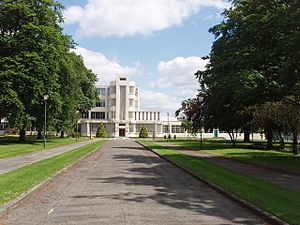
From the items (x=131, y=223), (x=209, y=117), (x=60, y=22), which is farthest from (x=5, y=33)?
(x=131, y=223)

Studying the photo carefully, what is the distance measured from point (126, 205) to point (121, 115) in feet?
363

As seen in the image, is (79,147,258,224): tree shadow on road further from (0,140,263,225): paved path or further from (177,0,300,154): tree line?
(177,0,300,154): tree line

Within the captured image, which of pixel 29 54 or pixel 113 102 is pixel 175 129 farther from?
pixel 29 54

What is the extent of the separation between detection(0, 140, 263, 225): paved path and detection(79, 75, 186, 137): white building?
337 ft

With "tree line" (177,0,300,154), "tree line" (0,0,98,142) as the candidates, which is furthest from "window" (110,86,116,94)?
"tree line" (177,0,300,154)

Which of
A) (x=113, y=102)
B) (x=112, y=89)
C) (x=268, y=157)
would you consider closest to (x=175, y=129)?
(x=113, y=102)

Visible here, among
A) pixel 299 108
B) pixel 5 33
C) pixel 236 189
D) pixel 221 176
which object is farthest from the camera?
pixel 5 33

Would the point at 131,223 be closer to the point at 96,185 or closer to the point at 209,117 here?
the point at 96,185

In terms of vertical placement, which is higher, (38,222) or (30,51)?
(30,51)

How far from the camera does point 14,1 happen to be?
50.2 m

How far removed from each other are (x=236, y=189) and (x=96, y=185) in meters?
4.74

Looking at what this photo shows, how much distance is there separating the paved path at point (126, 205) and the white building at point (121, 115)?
103m

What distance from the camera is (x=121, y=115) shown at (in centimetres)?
12119

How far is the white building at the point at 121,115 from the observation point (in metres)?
121
